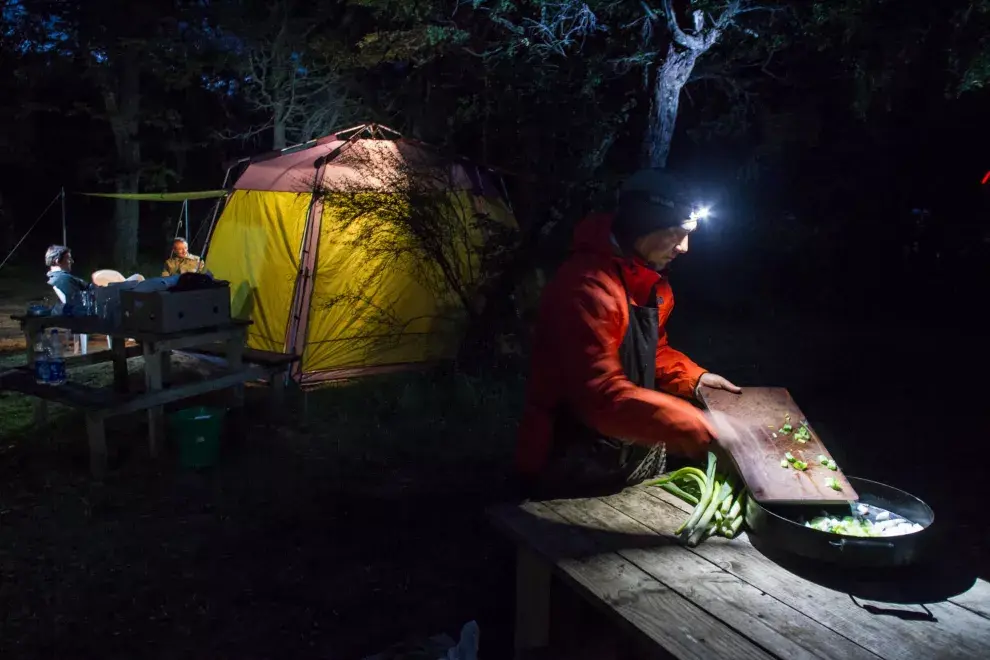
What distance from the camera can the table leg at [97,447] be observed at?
208 inches

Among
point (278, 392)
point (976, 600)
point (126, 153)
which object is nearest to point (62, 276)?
point (278, 392)

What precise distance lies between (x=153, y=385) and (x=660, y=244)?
437 cm

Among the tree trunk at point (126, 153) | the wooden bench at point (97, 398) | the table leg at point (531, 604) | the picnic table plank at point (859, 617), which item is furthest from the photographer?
the tree trunk at point (126, 153)

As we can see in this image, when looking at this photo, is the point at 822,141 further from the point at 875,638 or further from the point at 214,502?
the point at 875,638

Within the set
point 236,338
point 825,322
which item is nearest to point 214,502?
point 236,338

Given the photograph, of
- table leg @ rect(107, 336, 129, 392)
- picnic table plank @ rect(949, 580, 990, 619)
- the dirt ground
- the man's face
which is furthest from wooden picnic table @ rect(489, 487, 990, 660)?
table leg @ rect(107, 336, 129, 392)

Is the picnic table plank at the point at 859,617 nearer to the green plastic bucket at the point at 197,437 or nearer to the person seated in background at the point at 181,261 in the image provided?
the green plastic bucket at the point at 197,437

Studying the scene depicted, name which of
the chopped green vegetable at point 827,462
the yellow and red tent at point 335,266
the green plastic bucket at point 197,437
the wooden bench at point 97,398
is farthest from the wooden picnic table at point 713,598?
the yellow and red tent at point 335,266

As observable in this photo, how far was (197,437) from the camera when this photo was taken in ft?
18.0

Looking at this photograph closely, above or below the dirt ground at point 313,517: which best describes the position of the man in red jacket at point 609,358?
above

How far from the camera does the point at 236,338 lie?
6.28 m

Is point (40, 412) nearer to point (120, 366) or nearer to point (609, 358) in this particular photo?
point (120, 366)

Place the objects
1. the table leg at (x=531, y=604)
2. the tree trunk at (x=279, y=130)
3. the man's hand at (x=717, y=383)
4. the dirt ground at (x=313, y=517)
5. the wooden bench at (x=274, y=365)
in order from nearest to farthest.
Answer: the table leg at (x=531, y=604)
the man's hand at (x=717, y=383)
the dirt ground at (x=313, y=517)
the wooden bench at (x=274, y=365)
the tree trunk at (x=279, y=130)

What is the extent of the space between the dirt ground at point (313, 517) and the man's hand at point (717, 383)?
0.81 m
